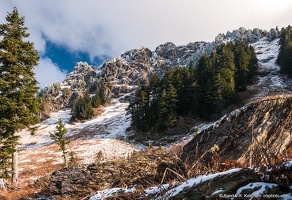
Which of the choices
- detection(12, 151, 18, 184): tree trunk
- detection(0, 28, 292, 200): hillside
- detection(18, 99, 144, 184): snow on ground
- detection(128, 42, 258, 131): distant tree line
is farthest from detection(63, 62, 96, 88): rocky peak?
detection(12, 151, 18, 184): tree trunk

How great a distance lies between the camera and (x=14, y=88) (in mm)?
16125

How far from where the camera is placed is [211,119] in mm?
47375

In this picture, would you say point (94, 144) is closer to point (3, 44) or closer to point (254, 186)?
point (3, 44)

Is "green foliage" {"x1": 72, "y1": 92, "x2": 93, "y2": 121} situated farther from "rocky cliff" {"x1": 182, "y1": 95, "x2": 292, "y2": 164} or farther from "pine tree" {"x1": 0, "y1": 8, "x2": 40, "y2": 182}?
"rocky cliff" {"x1": 182, "y1": 95, "x2": 292, "y2": 164}

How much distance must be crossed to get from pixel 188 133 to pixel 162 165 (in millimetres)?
38236

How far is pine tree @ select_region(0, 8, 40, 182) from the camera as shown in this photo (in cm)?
1502

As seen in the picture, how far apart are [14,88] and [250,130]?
15979 millimetres

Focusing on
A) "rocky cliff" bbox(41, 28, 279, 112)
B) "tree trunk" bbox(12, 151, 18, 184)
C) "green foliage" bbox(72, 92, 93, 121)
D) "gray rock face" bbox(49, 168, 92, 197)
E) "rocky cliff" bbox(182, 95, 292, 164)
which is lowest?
"tree trunk" bbox(12, 151, 18, 184)

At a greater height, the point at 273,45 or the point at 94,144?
the point at 273,45

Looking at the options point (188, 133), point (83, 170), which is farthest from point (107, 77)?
point (83, 170)

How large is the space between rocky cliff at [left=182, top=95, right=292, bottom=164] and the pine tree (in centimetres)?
1267

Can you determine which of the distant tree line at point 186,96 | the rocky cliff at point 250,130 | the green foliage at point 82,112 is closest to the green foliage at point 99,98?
the green foliage at point 82,112

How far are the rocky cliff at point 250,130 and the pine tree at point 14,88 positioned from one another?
12673 mm

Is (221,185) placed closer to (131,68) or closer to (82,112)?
(82,112)
